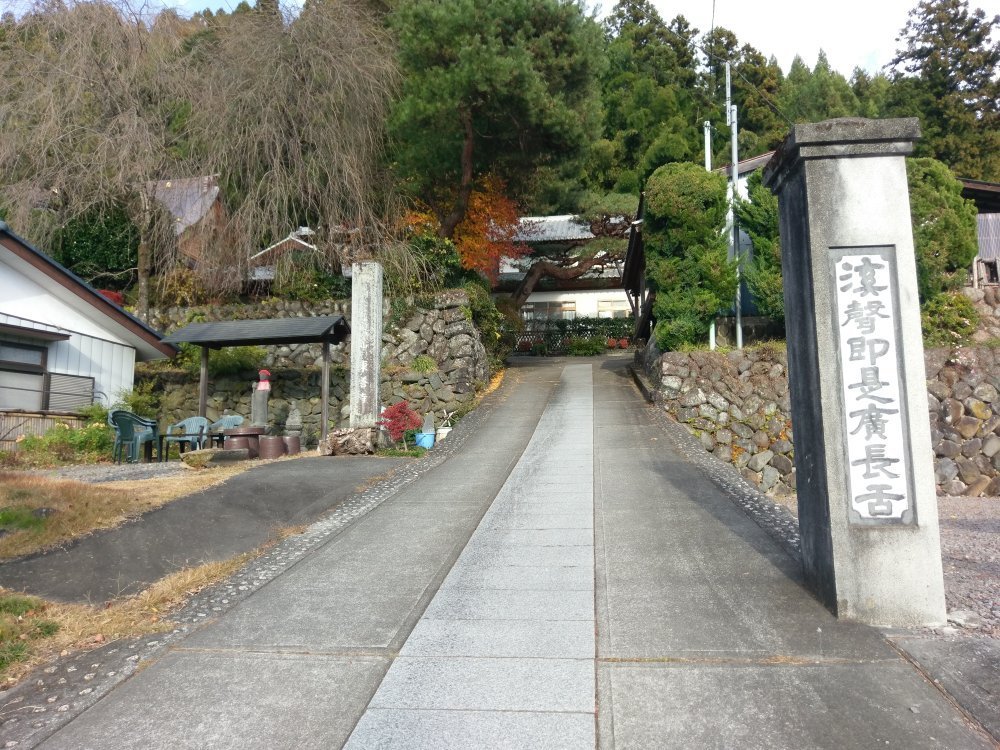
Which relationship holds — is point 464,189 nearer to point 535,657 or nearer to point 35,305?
point 35,305

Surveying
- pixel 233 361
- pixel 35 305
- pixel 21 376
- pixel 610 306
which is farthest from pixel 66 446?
pixel 610 306

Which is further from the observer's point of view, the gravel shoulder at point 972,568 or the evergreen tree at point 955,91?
the evergreen tree at point 955,91

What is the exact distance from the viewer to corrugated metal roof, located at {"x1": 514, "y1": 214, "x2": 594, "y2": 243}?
2896 centimetres

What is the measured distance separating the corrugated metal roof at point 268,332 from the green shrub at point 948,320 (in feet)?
40.4

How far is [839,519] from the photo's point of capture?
4.55m

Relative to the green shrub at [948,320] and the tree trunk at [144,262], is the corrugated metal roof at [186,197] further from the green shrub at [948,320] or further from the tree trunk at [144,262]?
the green shrub at [948,320]

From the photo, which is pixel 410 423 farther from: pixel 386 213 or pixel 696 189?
pixel 696 189

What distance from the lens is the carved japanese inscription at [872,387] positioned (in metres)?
4.55

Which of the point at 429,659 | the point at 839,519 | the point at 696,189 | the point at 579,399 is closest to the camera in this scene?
the point at 429,659

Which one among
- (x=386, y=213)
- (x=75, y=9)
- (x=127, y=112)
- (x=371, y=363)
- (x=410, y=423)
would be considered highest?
(x=75, y=9)

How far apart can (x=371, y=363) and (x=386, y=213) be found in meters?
6.16

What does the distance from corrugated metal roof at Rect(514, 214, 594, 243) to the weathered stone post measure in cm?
2294

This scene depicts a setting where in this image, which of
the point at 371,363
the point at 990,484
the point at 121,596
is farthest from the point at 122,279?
the point at 990,484

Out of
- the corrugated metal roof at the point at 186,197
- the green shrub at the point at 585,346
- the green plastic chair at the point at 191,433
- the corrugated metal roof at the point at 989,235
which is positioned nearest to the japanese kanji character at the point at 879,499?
the green plastic chair at the point at 191,433
